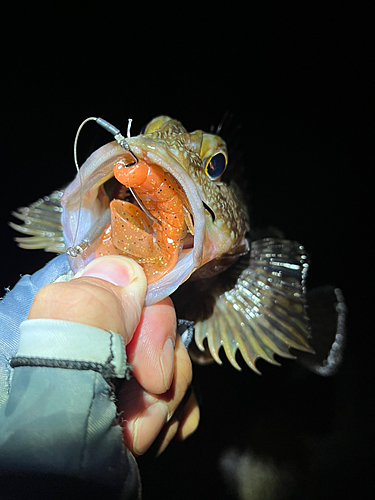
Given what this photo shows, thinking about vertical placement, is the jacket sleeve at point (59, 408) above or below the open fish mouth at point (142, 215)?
below

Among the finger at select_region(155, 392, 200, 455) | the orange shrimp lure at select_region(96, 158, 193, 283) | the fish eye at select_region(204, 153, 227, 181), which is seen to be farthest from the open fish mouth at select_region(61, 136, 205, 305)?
the finger at select_region(155, 392, 200, 455)

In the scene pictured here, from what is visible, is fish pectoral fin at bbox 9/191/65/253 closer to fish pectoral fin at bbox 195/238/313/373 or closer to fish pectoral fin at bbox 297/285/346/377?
fish pectoral fin at bbox 195/238/313/373

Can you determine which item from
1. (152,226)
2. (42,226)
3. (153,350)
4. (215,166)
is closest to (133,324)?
(153,350)

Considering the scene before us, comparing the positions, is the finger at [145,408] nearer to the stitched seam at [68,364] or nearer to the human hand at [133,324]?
the human hand at [133,324]

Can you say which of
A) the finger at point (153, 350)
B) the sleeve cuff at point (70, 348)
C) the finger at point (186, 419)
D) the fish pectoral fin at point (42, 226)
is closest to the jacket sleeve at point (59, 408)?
the sleeve cuff at point (70, 348)

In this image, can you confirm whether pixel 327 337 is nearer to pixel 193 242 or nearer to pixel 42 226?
pixel 193 242

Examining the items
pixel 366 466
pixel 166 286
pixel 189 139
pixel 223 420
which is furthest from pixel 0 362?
pixel 366 466
